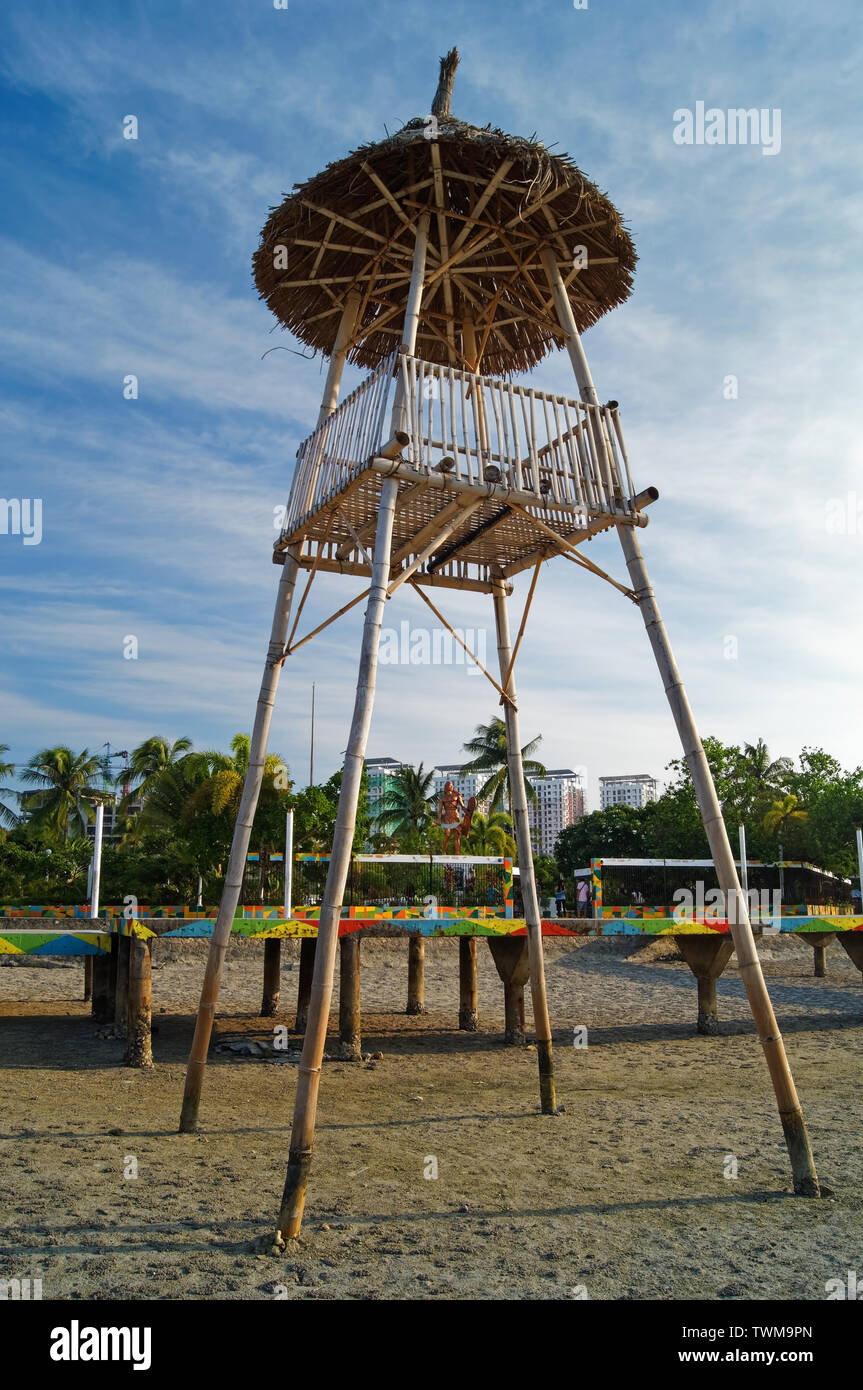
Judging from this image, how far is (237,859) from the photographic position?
9.66 meters

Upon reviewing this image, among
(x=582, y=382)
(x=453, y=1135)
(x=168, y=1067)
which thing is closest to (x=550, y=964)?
(x=168, y=1067)

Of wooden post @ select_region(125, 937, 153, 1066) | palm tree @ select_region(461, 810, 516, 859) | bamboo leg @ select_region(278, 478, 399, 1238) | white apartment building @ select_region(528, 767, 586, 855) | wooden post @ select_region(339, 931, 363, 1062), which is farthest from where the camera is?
white apartment building @ select_region(528, 767, 586, 855)

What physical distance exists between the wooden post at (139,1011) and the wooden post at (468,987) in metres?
6.12

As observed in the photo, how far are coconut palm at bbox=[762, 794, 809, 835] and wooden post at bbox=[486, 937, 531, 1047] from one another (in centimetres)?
3518

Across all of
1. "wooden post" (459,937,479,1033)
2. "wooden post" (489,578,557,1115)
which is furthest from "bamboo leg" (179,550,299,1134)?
"wooden post" (459,937,479,1033)

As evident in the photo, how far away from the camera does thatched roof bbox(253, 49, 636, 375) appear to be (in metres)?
9.03

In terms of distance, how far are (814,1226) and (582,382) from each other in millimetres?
7960

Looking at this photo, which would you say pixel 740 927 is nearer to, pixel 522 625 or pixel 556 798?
pixel 522 625

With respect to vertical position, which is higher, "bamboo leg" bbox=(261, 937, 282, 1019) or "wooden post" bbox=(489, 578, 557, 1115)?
"wooden post" bbox=(489, 578, 557, 1115)

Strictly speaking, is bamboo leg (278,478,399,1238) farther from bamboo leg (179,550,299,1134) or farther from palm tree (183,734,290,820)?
palm tree (183,734,290,820)

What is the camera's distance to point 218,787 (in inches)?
1299

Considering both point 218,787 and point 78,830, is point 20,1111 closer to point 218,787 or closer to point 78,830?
point 218,787

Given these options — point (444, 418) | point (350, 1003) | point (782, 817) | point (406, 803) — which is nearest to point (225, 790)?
point (350, 1003)

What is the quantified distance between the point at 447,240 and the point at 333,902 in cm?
700
